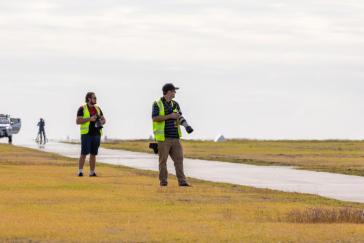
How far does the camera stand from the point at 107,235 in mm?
13523

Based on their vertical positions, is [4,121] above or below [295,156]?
above

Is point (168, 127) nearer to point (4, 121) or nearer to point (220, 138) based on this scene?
point (4, 121)

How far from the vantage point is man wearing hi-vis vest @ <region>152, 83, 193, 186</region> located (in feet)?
75.0

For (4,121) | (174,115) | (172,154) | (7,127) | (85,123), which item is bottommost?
(172,154)

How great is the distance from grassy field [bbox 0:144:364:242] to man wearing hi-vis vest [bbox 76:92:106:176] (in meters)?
2.23

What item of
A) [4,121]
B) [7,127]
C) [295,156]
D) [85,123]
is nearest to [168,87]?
[85,123]

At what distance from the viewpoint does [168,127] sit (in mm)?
23250

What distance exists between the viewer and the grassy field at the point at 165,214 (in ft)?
44.4

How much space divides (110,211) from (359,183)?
10.2m

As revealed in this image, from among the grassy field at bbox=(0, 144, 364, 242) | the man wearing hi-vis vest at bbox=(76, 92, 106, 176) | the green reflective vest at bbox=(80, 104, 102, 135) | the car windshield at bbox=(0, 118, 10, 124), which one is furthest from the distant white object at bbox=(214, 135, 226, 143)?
the grassy field at bbox=(0, 144, 364, 242)

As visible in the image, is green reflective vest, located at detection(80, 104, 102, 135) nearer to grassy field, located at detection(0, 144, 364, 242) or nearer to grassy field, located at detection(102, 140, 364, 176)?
grassy field, located at detection(0, 144, 364, 242)

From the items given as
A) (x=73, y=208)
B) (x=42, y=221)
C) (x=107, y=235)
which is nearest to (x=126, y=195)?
(x=73, y=208)

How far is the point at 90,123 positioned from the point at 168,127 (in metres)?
4.02

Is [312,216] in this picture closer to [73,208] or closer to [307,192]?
[73,208]
